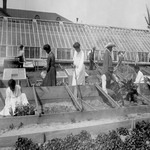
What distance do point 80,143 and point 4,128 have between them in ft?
5.25

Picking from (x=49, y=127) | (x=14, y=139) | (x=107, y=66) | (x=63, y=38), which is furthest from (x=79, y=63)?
(x=63, y=38)

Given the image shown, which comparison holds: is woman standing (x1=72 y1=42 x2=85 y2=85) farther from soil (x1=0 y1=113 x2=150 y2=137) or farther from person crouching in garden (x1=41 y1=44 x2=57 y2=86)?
soil (x1=0 y1=113 x2=150 y2=137)

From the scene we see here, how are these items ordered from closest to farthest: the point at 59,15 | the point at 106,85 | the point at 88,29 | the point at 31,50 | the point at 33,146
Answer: the point at 33,146 → the point at 106,85 → the point at 31,50 → the point at 88,29 → the point at 59,15

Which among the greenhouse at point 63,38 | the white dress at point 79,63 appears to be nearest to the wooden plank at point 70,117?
the white dress at point 79,63

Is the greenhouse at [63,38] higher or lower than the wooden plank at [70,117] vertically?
higher

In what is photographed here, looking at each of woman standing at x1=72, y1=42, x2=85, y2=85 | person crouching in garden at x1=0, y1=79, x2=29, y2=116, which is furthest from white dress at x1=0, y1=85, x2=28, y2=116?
woman standing at x1=72, y1=42, x2=85, y2=85

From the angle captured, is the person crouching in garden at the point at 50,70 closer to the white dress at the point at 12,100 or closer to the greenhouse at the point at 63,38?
the white dress at the point at 12,100

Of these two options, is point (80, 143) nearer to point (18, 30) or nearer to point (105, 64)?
point (105, 64)

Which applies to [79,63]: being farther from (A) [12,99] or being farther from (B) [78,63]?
(A) [12,99]

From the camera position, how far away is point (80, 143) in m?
3.77

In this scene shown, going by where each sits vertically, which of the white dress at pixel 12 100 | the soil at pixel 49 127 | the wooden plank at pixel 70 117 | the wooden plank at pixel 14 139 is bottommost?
the wooden plank at pixel 14 139

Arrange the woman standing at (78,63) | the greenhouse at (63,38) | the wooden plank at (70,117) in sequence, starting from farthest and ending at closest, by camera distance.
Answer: the greenhouse at (63,38), the woman standing at (78,63), the wooden plank at (70,117)

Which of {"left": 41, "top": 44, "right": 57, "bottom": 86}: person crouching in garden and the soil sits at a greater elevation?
{"left": 41, "top": 44, "right": 57, "bottom": 86}: person crouching in garden

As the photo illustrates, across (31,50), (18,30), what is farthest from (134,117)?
(18,30)
